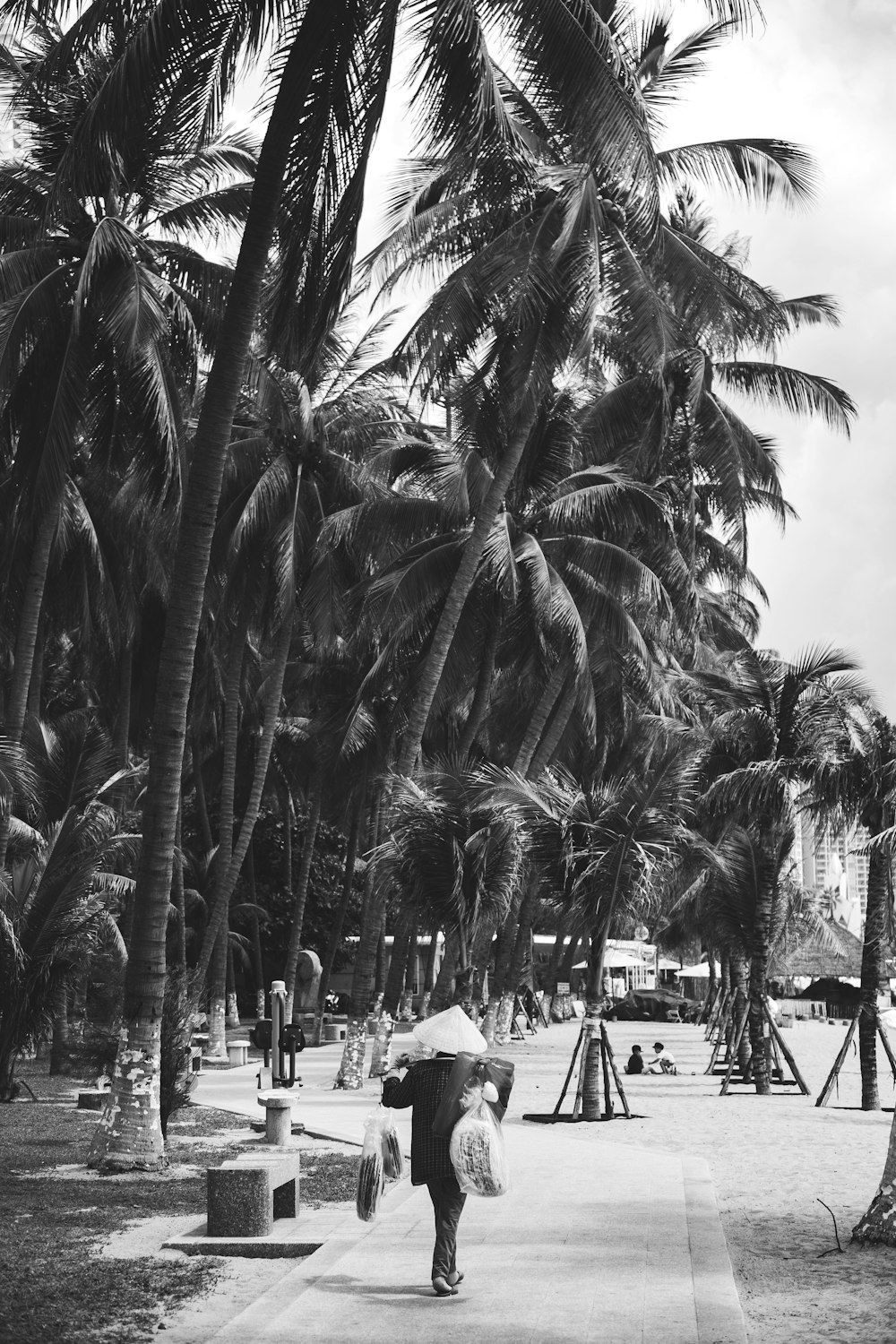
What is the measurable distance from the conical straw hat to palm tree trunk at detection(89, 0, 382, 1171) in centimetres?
471

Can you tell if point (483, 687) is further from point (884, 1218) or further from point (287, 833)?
point (287, 833)

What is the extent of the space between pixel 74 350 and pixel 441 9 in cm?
714

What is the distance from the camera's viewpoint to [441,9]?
37.0ft

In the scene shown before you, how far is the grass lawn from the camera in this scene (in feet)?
22.1

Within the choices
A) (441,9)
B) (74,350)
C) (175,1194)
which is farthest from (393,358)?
(175,1194)

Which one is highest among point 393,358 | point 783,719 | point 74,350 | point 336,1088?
point 393,358

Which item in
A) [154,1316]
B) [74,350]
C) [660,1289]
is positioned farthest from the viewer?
[74,350]

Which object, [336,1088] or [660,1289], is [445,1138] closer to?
[660,1289]

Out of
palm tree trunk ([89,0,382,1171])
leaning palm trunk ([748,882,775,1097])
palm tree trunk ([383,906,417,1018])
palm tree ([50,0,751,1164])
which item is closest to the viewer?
palm tree ([50,0,751,1164])

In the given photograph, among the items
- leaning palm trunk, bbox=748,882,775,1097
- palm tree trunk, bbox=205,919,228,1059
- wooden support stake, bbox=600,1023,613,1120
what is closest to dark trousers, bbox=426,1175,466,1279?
wooden support stake, bbox=600,1023,613,1120

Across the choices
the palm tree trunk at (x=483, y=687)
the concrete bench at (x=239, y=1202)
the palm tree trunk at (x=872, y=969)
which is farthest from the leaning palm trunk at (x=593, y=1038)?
the concrete bench at (x=239, y=1202)

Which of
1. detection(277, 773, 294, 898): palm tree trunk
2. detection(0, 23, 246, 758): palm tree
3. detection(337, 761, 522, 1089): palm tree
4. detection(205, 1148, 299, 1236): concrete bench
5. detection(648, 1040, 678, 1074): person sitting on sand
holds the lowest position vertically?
detection(648, 1040, 678, 1074): person sitting on sand

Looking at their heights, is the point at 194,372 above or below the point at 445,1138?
above

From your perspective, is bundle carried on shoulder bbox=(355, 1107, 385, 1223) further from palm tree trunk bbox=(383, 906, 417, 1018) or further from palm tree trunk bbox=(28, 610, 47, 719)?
palm tree trunk bbox=(28, 610, 47, 719)
